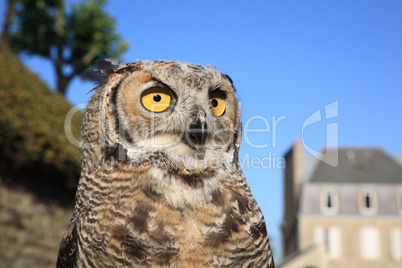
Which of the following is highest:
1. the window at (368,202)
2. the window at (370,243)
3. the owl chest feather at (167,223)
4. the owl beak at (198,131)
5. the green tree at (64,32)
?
the green tree at (64,32)

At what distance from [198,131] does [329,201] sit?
31.4 meters

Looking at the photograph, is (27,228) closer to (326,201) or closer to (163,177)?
(163,177)

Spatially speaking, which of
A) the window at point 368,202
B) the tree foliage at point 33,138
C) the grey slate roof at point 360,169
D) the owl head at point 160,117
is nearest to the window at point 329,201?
the grey slate roof at point 360,169

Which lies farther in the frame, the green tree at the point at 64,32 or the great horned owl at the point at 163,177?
the green tree at the point at 64,32

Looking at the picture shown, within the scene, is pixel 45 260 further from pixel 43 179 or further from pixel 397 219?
pixel 397 219

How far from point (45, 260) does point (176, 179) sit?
5.23 meters

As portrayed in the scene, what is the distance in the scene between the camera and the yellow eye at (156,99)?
2.32m

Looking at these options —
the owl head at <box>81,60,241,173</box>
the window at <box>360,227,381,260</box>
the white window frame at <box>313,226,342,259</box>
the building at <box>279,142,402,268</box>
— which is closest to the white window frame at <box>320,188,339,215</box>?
the building at <box>279,142,402,268</box>

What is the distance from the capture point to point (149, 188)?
2.12 m

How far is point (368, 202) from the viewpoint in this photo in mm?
31625

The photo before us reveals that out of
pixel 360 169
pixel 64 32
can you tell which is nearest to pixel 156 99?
pixel 64 32

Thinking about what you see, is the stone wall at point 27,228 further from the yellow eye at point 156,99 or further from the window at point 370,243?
the window at point 370,243

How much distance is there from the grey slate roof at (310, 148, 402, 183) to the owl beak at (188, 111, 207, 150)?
1199 inches

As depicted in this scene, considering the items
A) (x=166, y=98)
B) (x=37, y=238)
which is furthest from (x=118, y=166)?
(x=37, y=238)
